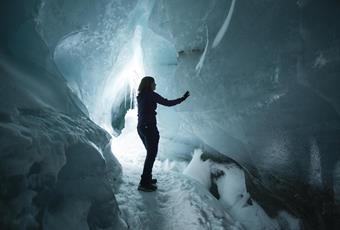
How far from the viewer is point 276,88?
3.81 metres

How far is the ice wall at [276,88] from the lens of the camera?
329 centimetres

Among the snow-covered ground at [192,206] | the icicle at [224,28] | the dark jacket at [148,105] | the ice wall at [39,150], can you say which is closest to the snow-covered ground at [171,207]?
the snow-covered ground at [192,206]

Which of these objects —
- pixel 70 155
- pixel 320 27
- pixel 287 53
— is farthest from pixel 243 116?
pixel 70 155

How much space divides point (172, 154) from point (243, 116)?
4330 mm

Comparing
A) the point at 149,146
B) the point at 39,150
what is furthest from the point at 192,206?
the point at 39,150

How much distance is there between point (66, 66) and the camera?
5809 millimetres

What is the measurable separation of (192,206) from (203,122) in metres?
2.49

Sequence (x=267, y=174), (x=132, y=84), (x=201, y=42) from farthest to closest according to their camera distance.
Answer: (x=132, y=84), (x=201, y=42), (x=267, y=174)

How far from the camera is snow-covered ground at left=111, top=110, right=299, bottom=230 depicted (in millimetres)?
3504

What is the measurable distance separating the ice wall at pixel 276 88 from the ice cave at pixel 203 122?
18mm

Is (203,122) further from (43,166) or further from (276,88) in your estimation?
(43,166)

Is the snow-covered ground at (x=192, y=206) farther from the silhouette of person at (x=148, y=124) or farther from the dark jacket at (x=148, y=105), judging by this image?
the dark jacket at (x=148, y=105)

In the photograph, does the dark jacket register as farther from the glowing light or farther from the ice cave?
the glowing light

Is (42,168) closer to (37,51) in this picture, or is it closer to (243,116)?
(37,51)
